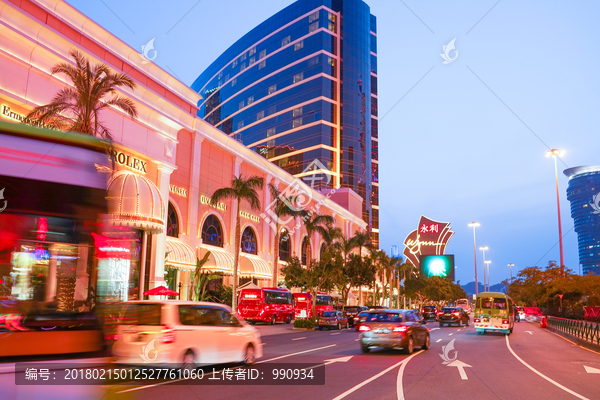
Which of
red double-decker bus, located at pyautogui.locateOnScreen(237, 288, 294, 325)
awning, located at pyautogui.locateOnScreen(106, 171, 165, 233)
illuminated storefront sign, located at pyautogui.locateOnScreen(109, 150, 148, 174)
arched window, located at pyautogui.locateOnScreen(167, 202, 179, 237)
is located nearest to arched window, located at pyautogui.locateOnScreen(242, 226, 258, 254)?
red double-decker bus, located at pyautogui.locateOnScreen(237, 288, 294, 325)

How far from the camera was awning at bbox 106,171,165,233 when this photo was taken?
27.5m

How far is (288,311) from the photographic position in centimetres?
4569

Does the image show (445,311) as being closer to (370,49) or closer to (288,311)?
(288,311)

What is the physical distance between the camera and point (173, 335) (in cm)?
1079

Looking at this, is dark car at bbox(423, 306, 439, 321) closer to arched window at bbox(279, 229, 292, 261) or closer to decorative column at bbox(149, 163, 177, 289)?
arched window at bbox(279, 229, 292, 261)

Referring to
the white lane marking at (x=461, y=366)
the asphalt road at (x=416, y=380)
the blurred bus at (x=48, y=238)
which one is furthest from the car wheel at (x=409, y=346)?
the blurred bus at (x=48, y=238)

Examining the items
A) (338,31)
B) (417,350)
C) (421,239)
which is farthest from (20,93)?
(421,239)

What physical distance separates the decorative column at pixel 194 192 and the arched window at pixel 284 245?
73.9 ft

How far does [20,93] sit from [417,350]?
72.6 ft

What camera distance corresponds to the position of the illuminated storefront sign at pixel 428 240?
157 m

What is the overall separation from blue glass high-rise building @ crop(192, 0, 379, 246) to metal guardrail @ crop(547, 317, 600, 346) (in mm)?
69421

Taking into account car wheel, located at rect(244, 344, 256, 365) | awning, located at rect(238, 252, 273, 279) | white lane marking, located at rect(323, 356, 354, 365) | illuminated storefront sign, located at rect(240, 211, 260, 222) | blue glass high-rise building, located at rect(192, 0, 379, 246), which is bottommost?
white lane marking, located at rect(323, 356, 354, 365)

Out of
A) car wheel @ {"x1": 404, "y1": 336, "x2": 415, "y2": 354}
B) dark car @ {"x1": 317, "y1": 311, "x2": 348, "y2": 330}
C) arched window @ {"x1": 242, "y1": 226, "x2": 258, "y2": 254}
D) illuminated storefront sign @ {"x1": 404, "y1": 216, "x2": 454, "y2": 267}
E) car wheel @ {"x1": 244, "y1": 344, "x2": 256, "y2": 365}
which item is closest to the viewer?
car wheel @ {"x1": 244, "y1": 344, "x2": 256, "y2": 365}

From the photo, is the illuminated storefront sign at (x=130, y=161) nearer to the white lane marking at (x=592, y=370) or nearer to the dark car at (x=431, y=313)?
the white lane marking at (x=592, y=370)
